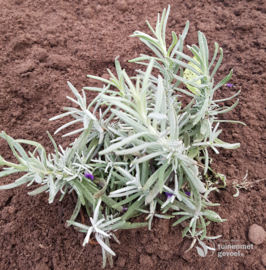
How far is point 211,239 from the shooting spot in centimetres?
146

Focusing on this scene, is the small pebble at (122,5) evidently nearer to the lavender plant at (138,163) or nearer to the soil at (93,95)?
the soil at (93,95)

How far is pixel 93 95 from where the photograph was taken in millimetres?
2049

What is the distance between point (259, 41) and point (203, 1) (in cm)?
72

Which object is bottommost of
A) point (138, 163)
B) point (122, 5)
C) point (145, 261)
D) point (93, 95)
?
point (145, 261)

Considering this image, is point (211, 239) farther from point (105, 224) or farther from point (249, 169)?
point (105, 224)

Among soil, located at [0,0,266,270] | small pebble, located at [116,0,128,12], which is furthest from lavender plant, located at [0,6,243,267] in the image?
small pebble, located at [116,0,128,12]

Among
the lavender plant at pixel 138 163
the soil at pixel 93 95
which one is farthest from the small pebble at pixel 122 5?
the lavender plant at pixel 138 163

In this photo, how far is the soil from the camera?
144 centimetres

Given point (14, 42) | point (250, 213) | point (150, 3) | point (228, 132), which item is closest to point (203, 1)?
point (150, 3)

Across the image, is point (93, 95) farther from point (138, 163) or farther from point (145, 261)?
point (145, 261)

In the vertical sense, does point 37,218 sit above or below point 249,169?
below

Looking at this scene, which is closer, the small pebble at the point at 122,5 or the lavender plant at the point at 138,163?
the lavender plant at the point at 138,163

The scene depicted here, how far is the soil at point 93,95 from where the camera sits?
1438mm

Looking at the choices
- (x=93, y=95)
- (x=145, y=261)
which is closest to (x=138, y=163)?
(x=145, y=261)
